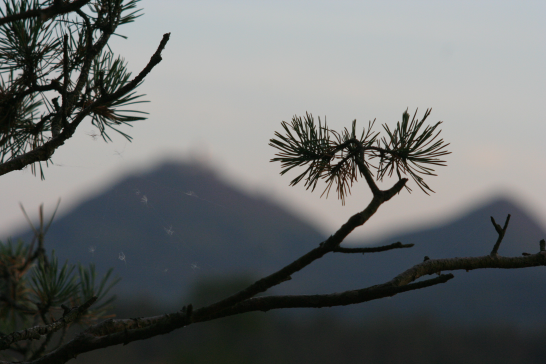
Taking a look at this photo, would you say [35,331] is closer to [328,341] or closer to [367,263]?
[328,341]

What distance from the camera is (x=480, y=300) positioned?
27078 millimetres

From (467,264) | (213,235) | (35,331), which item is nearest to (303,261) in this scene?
(467,264)

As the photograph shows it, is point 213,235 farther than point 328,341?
No

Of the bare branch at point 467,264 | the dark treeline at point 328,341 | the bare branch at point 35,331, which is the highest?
the bare branch at point 467,264

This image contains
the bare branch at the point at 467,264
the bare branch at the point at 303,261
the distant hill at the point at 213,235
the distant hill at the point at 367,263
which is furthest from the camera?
the distant hill at the point at 367,263

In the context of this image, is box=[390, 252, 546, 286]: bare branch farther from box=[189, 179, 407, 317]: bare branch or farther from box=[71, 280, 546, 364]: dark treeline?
box=[71, 280, 546, 364]: dark treeline

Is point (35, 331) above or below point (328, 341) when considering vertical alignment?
above

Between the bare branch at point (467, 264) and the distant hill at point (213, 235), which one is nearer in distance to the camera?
the bare branch at point (467, 264)

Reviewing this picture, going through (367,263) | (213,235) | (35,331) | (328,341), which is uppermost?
(213,235)

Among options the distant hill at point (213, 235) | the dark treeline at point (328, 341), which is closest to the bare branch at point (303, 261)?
the distant hill at point (213, 235)

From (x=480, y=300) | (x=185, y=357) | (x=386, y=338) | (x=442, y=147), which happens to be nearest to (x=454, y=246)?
(x=480, y=300)

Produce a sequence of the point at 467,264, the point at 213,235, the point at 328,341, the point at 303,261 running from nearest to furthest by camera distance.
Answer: the point at 303,261
the point at 467,264
the point at 213,235
the point at 328,341

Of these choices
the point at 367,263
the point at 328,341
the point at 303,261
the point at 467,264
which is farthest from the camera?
the point at 367,263

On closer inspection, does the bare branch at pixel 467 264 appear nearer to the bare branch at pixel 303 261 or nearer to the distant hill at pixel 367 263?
the bare branch at pixel 303 261
